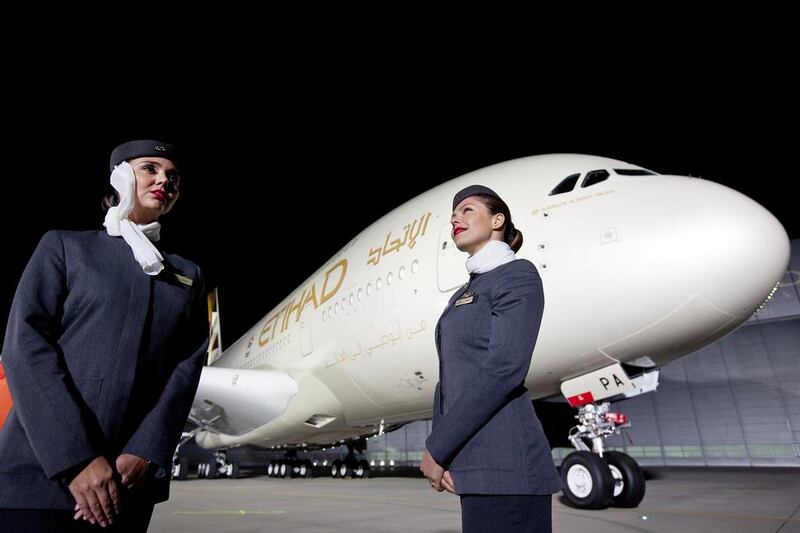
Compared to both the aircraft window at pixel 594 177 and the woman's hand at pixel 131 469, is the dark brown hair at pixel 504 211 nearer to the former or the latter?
the woman's hand at pixel 131 469

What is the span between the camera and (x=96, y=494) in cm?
130

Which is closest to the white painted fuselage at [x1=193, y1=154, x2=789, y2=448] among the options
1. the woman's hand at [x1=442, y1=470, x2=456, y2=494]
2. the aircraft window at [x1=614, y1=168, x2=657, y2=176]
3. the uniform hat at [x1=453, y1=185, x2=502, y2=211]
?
the aircraft window at [x1=614, y1=168, x2=657, y2=176]

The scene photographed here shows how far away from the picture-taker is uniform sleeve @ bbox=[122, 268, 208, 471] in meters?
1.48

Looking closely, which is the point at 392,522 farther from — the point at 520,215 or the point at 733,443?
the point at 733,443

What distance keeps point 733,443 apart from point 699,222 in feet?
56.8

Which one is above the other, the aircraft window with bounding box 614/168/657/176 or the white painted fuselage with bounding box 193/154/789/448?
the aircraft window with bounding box 614/168/657/176

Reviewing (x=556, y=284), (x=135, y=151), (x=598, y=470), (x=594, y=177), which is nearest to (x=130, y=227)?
(x=135, y=151)

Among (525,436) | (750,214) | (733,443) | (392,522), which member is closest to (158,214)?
(525,436)

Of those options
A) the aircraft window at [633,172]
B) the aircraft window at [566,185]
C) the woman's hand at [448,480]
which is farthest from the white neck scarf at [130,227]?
the aircraft window at [633,172]

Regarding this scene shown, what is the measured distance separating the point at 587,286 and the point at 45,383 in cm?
467

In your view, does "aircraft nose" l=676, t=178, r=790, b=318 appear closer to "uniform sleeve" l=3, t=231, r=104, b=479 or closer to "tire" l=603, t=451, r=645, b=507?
"tire" l=603, t=451, r=645, b=507

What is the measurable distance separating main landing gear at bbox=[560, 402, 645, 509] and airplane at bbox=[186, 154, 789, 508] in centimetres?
1

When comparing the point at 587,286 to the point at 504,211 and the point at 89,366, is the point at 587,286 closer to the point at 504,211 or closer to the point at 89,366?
the point at 504,211

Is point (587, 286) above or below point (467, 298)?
above
